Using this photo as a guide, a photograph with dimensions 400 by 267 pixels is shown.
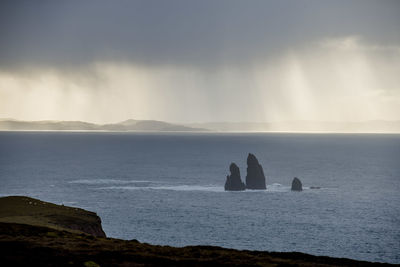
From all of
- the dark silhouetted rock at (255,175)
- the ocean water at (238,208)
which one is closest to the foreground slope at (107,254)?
the ocean water at (238,208)

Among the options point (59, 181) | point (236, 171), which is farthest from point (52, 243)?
point (59, 181)

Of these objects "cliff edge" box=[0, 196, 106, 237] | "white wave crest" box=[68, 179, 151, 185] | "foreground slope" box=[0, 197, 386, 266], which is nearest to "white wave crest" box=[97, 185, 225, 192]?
"white wave crest" box=[68, 179, 151, 185]

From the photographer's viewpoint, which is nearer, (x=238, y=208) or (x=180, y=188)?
(x=238, y=208)

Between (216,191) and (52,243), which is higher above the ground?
(52,243)

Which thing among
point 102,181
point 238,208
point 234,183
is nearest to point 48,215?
point 238,208

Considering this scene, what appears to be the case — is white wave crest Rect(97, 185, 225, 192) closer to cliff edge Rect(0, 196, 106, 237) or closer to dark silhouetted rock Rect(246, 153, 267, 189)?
dark silhouetted rock Rect(246, 153, 267, 189)

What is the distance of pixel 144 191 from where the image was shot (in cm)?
14175

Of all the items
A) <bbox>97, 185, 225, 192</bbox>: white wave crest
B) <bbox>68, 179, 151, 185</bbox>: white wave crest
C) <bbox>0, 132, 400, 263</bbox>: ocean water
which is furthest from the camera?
<bbox>68, 179, 151, 185</bbox>: white wave crest

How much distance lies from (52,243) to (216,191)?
115m

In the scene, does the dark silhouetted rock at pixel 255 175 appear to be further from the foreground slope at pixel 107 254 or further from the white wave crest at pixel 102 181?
the foreground slope at pixel 107 254

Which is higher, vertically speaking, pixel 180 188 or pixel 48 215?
pixel 48 215

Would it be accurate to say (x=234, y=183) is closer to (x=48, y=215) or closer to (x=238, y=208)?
(x=238, y=208)

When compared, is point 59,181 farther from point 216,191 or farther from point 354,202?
point 354,202

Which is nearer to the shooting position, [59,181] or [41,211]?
[41,211]
